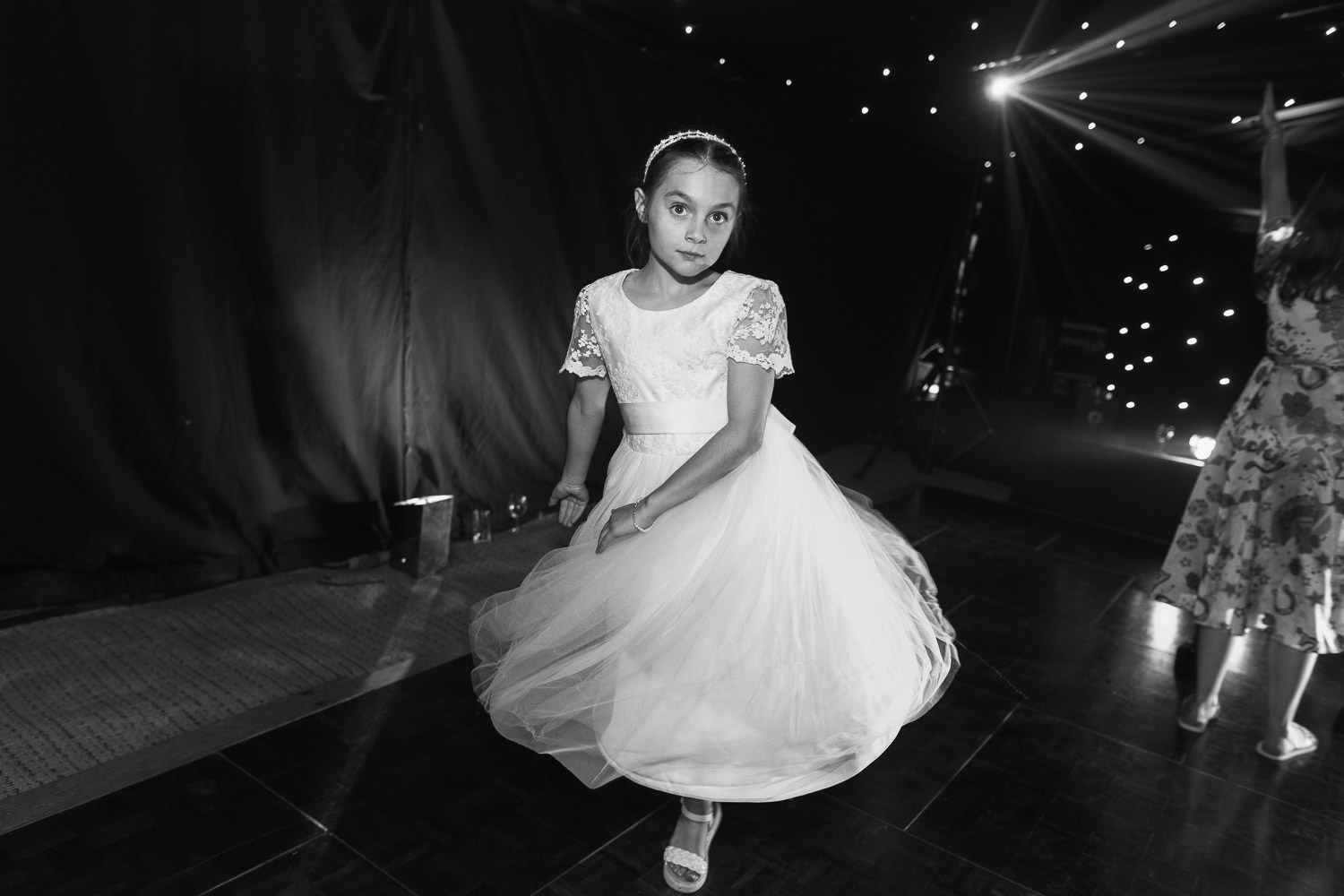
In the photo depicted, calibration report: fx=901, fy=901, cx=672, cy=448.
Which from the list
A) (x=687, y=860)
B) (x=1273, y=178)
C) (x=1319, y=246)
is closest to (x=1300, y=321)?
(x=1319, y=246)

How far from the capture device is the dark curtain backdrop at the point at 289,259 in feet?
8.42

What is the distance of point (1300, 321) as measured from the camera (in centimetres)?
227

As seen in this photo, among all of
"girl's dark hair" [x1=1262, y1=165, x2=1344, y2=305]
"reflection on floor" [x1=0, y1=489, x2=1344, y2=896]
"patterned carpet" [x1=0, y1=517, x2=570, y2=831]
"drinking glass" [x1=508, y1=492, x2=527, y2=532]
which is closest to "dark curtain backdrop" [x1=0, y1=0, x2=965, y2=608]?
"drinking glass" [x1=508, y1=492, x2=527, y2=532]

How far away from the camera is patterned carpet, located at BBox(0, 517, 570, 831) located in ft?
6.72

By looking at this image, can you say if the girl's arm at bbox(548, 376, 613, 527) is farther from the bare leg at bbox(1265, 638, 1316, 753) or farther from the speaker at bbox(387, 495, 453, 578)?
the bare leg at bbox(1265, 638, 1316, 753)

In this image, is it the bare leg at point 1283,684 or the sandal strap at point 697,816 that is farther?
the bare leg at point 1283,684

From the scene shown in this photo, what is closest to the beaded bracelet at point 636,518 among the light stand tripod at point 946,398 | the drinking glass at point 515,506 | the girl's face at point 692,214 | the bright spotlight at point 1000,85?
the girl's face at point 692,214

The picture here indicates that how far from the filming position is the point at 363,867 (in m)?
1.75

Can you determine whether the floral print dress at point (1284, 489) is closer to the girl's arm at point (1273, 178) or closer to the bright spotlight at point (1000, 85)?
the girl's arm at point (1273, 178)

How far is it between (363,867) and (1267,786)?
7.21 ft

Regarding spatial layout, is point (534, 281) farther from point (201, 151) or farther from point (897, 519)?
point (897, 519)

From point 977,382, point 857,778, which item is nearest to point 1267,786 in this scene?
point 857,778

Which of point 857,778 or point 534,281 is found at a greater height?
point 534,281

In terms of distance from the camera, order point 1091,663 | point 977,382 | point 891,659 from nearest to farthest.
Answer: point 891,659 → point 1091,663 → point 977,382
